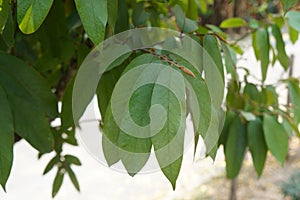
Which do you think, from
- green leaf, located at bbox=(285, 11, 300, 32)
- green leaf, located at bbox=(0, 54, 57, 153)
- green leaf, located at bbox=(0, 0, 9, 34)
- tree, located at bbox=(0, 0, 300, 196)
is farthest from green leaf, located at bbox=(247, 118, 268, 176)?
green leaf, located at bbox=(0, 0, 9, 34)

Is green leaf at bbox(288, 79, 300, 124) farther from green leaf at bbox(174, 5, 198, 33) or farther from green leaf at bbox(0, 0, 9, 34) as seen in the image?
green leaf at bbox(0, 0, 9, 34)

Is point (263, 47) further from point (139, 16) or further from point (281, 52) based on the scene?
point (139, 16)

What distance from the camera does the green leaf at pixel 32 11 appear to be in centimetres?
28

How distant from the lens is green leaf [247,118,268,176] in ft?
2.04

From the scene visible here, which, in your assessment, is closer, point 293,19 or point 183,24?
point 183,24

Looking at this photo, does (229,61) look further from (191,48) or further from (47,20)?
(47,20)

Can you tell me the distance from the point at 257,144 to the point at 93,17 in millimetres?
411

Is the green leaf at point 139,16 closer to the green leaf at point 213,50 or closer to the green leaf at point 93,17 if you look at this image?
the green leaf at point 213,50

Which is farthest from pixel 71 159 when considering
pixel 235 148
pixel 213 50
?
pixel 213 50

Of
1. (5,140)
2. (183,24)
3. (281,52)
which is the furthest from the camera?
(281,52)

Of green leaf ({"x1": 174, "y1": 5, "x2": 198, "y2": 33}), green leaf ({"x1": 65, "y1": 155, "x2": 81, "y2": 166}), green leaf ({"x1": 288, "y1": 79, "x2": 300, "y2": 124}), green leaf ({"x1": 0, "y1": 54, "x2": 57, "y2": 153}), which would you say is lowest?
green leaf ({"x1": 65, "y1": 155, "x2": 81, "y2": 166})

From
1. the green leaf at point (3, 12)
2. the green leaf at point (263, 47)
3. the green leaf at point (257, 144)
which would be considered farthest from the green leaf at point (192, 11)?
the green leaf at point (3, 12)

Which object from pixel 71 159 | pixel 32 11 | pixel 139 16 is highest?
pixel 32 11

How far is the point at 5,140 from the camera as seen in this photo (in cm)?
38
